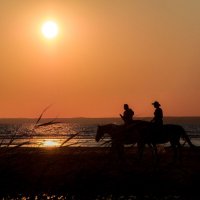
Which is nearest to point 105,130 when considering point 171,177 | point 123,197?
point 171,177

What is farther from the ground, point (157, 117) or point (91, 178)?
point (157, 117)

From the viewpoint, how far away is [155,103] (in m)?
18.0

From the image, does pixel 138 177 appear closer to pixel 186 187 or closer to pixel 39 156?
pixel 39 156

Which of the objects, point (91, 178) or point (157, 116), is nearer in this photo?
point (91, 178)

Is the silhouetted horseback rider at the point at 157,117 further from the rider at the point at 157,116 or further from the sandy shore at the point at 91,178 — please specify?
the sandy shore at the point at 91,178

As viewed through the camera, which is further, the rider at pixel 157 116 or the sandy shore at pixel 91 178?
the rider at pixel 157 116

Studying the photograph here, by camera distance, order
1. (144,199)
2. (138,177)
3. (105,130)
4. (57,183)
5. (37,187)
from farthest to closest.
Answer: (105,130)
(57,183)
(144,199)
(138,177)
(37,187)

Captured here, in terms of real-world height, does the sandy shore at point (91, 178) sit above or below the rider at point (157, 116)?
below

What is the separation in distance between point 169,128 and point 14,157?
52.3 feet

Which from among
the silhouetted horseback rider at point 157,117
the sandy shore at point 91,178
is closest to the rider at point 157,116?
the silhouetted horseback rider at point 157,117

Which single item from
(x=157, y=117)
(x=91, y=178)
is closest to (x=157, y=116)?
(x=157, y=117)

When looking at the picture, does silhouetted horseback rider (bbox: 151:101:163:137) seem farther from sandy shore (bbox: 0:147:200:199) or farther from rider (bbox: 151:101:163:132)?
sandy shore (bbox: 0:147:200:199)

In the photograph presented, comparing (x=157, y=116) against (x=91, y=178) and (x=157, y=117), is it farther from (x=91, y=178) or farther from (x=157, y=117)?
(x=91, y=178)

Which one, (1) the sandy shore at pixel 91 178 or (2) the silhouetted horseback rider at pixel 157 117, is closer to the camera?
(1) the sandy shore at pixel 91 178
